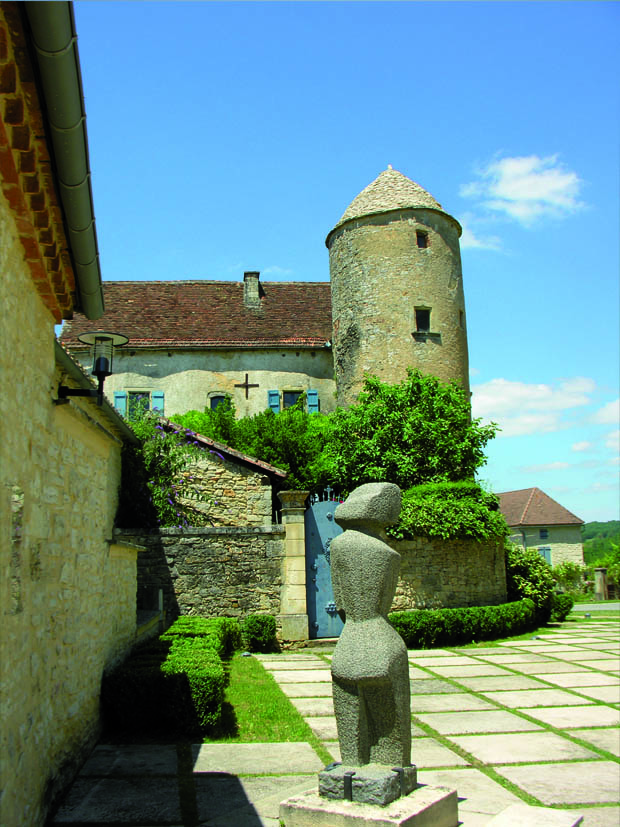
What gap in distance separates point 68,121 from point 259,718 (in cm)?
631

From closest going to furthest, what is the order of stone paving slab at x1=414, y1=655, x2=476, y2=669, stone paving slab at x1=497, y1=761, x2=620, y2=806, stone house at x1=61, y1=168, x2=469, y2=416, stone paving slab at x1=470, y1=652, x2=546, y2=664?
stone paving slab at x1=497, y1=761, x2=620, y2=806 → stone paving slab at x1=414, y1=655, x2=476, y2=669 → stone paving slab at x1=470, y1=652, x2=546, y2=664 → stone house at x1=61, y1=168, x2=469, y2=416

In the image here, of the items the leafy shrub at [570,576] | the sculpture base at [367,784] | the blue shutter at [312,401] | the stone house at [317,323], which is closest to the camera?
the sculpture base at [367,784]

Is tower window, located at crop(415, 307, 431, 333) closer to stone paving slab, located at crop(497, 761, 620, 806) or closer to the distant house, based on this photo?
stone paving slab, located at crop(497, 761, 620, 806)

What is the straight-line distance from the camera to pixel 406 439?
1847cm

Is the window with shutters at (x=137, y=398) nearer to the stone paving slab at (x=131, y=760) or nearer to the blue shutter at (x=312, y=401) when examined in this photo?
the blue shutter at (x=312, y=401)

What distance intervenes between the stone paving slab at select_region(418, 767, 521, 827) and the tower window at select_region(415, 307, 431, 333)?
56.9ft

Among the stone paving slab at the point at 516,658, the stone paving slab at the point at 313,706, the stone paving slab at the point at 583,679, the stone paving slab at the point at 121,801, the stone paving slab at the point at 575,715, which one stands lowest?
the stone paving slab at the point at 516,658

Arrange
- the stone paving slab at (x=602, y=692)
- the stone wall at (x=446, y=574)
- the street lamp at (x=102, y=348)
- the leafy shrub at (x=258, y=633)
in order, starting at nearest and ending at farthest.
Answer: the street lamp at (x=102, y=348), the stone paving slab at (x=602, y=692), the leafy shrub at (x=258, y=633), the stone wall at (x=446, y=574)

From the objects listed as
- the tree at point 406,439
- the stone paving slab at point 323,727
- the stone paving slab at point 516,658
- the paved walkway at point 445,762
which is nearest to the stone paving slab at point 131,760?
the paved walkway at point 445,762

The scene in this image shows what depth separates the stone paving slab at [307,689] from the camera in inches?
368

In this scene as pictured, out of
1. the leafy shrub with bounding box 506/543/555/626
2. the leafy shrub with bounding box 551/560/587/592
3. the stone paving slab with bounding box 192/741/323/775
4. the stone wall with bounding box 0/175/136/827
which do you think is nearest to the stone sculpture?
the stone paving slab with bounding box 192/741/323/775

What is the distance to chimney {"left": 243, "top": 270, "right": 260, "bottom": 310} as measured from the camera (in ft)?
91.2

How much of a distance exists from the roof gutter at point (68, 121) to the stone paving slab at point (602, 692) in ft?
26.6

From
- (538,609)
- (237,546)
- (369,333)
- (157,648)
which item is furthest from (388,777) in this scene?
(369,333)
